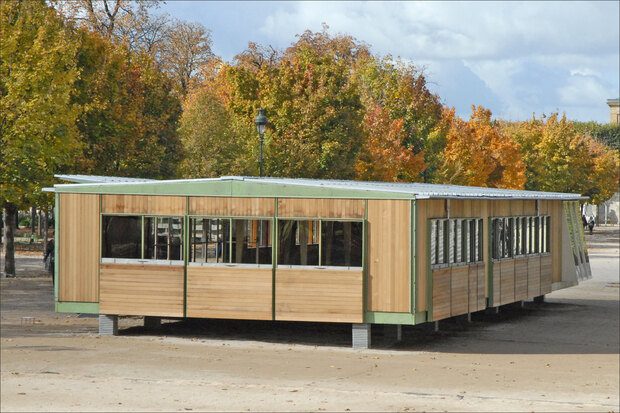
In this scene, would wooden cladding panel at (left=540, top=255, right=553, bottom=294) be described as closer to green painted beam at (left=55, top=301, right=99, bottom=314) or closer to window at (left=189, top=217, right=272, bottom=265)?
window at (left=189, top=217, right=272, bottom=265)

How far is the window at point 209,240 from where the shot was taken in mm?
27250

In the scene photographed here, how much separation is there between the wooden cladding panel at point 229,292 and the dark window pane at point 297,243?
479 mm

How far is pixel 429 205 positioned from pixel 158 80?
79.6ft

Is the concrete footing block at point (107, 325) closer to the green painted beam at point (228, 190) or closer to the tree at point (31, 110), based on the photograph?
the green painted beam at point (228, 190)

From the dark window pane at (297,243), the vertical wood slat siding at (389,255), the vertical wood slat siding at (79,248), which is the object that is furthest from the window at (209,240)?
the vertical wood slat siding at (389,255)

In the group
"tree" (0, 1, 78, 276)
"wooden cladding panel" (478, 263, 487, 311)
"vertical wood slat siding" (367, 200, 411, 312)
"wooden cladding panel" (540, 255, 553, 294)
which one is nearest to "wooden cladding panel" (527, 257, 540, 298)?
"wooden cladding panel" (540, 255, 553, 294)

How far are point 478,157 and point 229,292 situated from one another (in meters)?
45.8

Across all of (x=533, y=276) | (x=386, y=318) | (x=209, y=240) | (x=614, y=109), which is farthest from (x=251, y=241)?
(x=614, y=109)

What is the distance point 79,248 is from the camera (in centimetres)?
2800

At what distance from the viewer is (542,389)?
67.9 ft

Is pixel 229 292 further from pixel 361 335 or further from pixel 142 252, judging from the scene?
pixel 361 335

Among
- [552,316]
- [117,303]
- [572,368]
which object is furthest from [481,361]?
[552,316]

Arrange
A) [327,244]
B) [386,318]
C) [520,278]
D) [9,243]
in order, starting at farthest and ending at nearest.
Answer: [9,243], [520,278], [327,244], [386,318]

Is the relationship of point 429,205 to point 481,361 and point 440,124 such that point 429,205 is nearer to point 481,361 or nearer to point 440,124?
point 481,361
